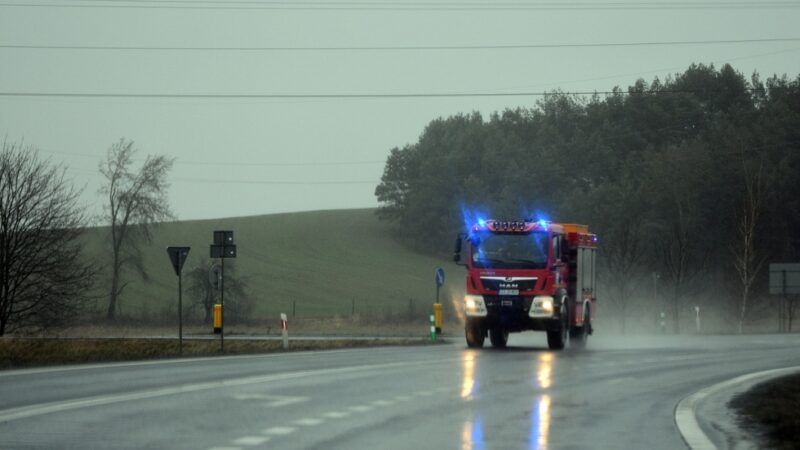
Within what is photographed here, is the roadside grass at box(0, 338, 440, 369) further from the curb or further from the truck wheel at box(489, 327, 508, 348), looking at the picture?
the curb

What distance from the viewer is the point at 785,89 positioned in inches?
4486

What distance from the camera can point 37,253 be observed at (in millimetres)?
46844

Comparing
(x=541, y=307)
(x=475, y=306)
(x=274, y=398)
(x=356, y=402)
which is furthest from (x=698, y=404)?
(x=475, y=306)

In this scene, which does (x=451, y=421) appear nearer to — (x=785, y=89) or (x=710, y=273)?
(x=710, y=273)

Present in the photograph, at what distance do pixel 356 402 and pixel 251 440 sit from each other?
14.7ft

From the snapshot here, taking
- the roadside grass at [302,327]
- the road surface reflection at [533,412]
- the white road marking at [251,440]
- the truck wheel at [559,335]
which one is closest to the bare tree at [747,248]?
the roadside grass at [302,327]

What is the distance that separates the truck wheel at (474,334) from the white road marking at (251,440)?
22.5 metres

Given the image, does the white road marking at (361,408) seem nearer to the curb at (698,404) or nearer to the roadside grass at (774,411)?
the curb at (698,404)

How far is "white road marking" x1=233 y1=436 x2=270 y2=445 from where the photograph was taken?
12375 millimetres

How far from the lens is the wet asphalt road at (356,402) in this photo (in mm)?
12922

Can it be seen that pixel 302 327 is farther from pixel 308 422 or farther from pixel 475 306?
pixel 308 422

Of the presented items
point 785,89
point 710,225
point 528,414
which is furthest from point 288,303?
point 528,414

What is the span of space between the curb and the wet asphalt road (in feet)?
0.61

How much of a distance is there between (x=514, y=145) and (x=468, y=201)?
8.68 metres
